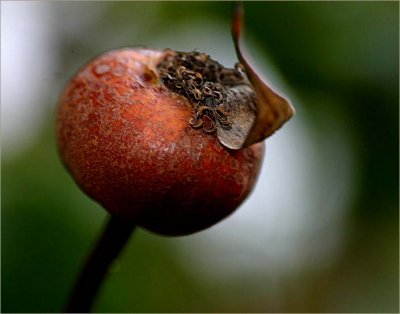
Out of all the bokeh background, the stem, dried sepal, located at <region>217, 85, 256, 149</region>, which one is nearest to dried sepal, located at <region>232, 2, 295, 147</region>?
dried sepal, located at <region>217, 85, 256, 149</region>

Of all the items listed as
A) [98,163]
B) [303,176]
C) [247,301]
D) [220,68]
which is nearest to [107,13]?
[303,176]

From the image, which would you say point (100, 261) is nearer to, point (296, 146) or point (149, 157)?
point (149, 157)

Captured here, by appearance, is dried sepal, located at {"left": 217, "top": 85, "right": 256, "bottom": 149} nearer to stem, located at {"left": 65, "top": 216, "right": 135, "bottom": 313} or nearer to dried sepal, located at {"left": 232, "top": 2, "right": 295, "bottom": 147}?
dried sepal, located at {"left": 232, "top": 2, "right": 295, "bottom": 147}

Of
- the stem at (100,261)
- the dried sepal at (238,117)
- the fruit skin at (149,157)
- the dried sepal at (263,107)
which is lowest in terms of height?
the stem at (100,261)

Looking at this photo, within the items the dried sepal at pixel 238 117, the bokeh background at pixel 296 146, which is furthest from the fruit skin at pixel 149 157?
the bokeh background at pixel 296 146

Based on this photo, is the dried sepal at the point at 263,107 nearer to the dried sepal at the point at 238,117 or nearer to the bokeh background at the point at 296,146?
the dried sepal at the point at 238,117

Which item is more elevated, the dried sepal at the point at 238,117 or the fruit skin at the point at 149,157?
the dried sepal at the point at 238,117
